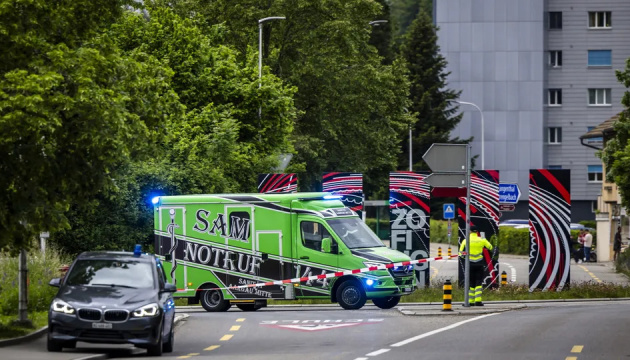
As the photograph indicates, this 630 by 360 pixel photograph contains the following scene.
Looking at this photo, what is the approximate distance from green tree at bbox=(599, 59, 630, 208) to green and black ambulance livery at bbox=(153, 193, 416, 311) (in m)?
12.8

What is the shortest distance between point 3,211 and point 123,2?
14.7 feet

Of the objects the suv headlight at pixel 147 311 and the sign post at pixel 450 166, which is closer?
the suv headlight at pixel 147 311

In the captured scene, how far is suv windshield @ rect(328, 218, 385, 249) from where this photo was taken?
2631 centimetres

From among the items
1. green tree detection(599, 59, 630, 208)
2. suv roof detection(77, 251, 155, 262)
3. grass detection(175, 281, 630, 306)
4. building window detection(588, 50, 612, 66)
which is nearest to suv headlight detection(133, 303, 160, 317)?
suv roof detection(77, 251, 155, 262)

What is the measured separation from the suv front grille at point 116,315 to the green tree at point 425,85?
67.3 m

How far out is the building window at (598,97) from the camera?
89688 millimetres

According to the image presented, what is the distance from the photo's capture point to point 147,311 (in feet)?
53.7

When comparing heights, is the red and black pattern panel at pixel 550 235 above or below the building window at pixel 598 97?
below

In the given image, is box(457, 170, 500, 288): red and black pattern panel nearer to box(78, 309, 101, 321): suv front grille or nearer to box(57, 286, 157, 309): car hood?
box(57, 286, 157, 309): car hood

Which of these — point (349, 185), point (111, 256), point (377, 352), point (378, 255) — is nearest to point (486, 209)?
point (349, 185)

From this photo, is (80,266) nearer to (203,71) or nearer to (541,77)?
(203,71)

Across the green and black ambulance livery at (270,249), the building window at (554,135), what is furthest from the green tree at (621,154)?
the building window at (554,135)

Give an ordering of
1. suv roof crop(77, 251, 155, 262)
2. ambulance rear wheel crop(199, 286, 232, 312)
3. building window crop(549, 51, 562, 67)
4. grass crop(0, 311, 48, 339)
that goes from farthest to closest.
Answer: building window crop(549, 51, 562, 67) → ambulance rear wheel crop(199, 286, 232, 312) → grass crop(0, 311, 48, 339) → suv roof crop(77, 251, 155, 262)

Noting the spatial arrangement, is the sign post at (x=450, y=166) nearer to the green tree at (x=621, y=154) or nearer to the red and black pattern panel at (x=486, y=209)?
the red and black pattern panel at (x=486, y=209)
